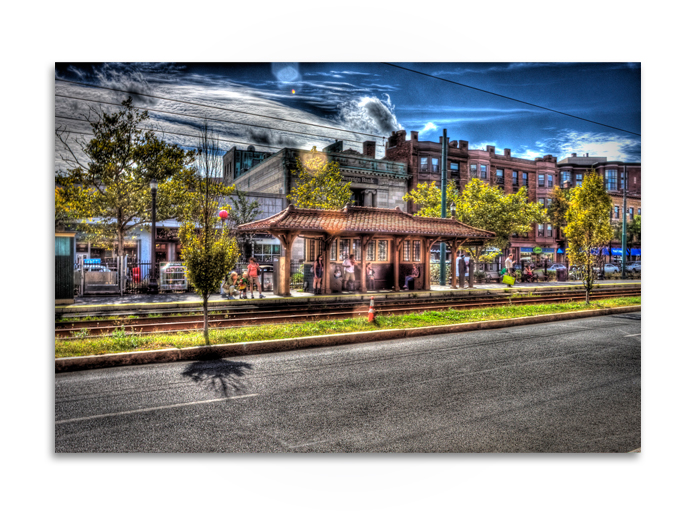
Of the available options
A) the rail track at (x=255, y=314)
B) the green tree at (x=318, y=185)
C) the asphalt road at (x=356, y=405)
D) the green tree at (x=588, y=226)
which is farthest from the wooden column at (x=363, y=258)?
the green tree at (x=588, y=226)

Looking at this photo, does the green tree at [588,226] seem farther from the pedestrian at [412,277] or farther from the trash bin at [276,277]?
the trash bin at [276,277]

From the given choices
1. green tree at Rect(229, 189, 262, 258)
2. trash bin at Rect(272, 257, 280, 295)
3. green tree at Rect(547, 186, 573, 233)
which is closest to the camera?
green tree at Rect(547, 186, 573, 233)

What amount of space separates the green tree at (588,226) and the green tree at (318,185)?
15.1ft

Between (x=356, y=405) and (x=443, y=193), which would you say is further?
(x=443, y=193)

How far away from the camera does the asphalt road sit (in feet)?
14.6

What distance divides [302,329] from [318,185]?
263 cm

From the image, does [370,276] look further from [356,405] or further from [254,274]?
[356,405]

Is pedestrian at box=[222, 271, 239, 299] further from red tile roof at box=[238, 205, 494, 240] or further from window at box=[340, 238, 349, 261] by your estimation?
window at box=[340, 238, 349, 261]

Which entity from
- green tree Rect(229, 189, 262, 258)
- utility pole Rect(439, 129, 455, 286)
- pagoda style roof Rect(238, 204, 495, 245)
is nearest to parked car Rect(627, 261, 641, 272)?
utility pole Rect(439, 129, 455, 286)

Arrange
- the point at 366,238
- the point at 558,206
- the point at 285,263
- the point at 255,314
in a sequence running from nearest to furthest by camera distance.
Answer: the point at 255,314 → the point at 558,206 → the point at 366,238 → the point at 285,263

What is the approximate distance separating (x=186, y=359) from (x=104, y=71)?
414 cm

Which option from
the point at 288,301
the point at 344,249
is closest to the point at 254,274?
the point at 288,301

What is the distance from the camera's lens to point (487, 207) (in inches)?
456

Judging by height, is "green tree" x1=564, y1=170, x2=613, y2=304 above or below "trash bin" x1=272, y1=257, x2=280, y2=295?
above
